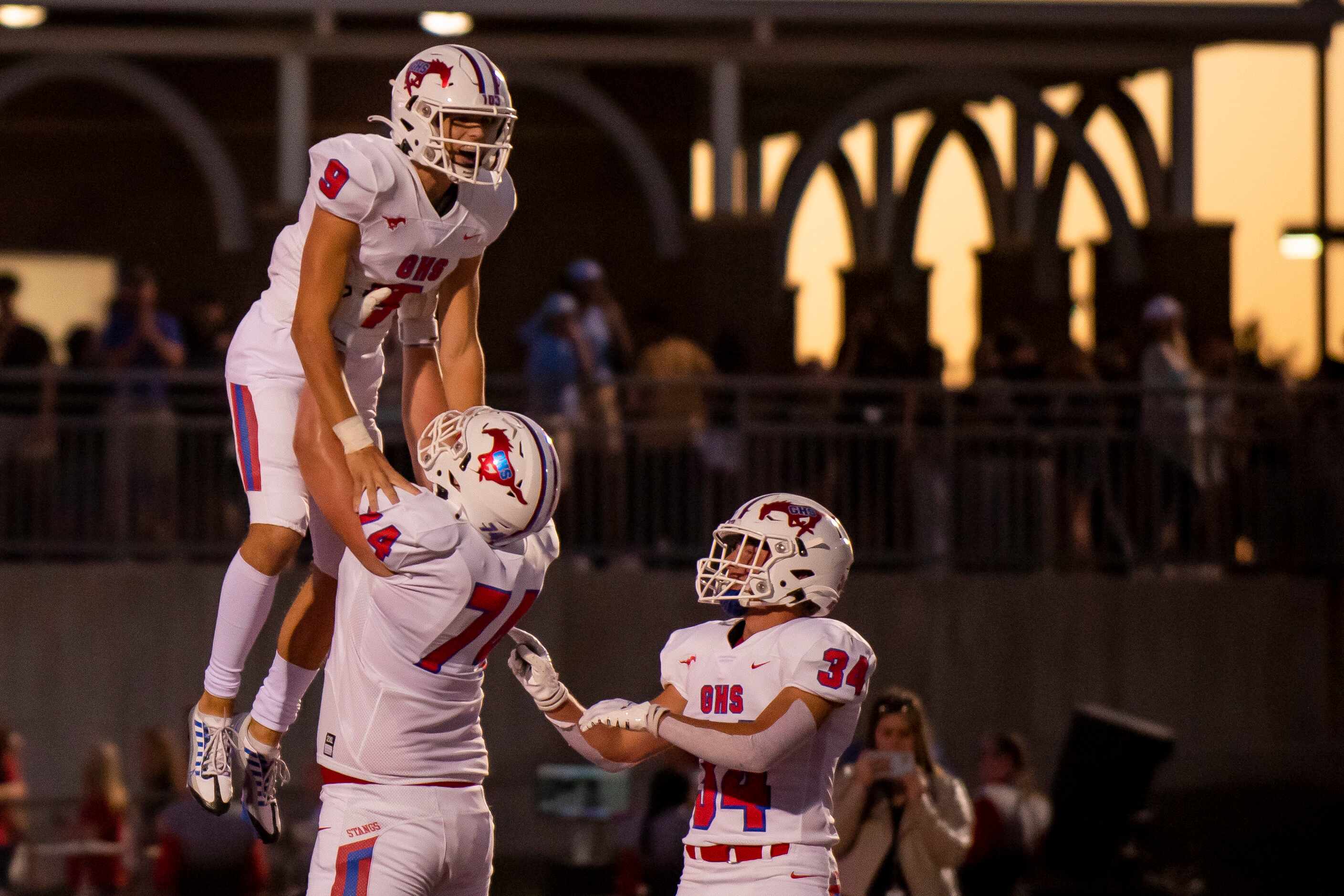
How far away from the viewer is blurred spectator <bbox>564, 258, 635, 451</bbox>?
14.4 meters

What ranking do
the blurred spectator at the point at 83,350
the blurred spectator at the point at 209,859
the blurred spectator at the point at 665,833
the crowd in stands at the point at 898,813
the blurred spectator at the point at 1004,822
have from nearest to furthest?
the crowd in stands at the point at 898,813, the blurred spectator at the point at 209,859, the blurred spectator at the point at 665,833, the blurred spectator at the point at 1004,822, the blurred spectator at the point at 83,350

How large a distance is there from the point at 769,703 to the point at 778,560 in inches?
15.1

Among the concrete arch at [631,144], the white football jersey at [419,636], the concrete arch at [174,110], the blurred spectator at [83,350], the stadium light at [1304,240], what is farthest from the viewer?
the stadium light at [1304,240]

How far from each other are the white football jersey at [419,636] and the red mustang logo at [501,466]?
0.41ft

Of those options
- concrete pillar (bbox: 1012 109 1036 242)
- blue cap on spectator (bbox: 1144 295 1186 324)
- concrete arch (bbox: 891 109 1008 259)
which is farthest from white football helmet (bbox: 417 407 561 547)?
concrete arch (bbox: 891 109 1008 259)

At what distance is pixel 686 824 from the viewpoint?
10.7 m

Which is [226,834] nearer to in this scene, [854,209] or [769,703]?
[769,703]

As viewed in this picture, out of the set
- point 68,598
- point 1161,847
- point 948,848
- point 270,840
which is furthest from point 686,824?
point 68,598

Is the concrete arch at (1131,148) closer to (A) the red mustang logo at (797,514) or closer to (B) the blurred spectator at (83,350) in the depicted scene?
(B) the blurred spectator at (83,350)

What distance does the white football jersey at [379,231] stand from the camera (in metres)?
6.08


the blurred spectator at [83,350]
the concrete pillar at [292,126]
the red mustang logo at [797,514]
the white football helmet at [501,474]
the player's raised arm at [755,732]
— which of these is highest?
the concrete pillar at [292,126]

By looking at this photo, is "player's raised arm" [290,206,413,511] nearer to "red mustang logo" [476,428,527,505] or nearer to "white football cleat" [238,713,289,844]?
"red mustang logo" [476,428,527,505]

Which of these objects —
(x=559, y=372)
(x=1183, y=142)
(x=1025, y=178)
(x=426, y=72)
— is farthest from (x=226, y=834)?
(x=1025, y=178)

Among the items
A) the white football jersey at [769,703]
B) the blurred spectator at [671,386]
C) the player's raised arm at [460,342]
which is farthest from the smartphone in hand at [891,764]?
the blurred spectator at [671,386]
